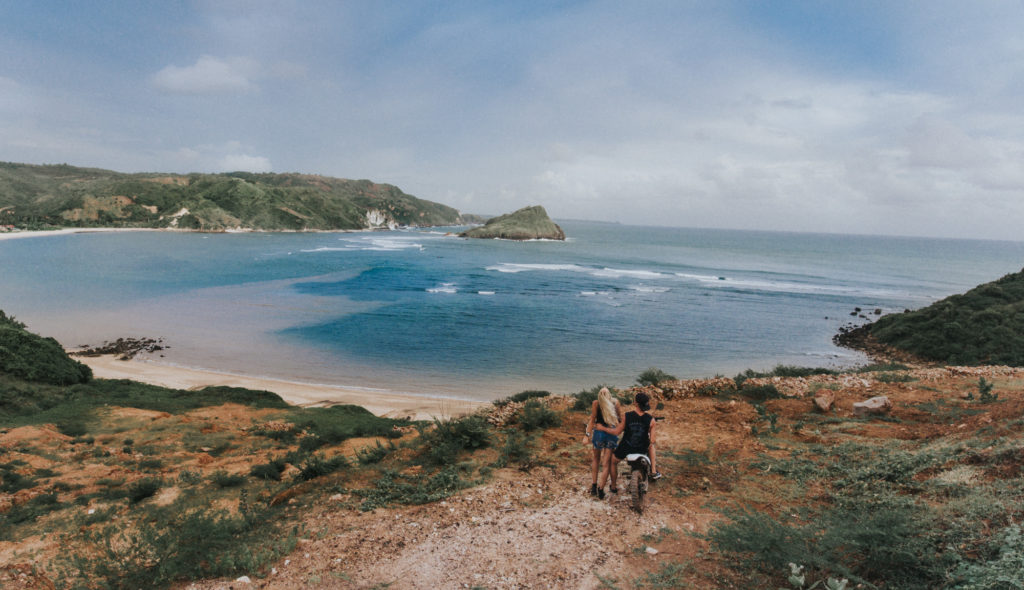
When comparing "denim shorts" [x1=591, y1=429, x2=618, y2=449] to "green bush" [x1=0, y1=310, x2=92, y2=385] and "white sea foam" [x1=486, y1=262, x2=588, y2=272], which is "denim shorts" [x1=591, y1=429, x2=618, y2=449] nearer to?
"green bush" [x1=0, y1=310, x2=92, y2=385]

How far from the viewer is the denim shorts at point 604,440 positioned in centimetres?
640

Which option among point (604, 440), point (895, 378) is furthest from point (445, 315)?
point (604, 440)

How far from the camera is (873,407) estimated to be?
980 cm

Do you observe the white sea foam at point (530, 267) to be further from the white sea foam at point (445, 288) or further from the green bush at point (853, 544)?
the green bush at point (853, 544)

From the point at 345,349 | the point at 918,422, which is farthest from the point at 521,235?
the point at 918,422

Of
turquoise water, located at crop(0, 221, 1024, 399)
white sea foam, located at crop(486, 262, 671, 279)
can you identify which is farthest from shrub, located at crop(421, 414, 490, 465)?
white sea foam, located at crop(486, 262, 671, 279)

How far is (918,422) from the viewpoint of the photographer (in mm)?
9102

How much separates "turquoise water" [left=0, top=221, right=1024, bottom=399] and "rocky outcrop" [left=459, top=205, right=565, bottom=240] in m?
64.7

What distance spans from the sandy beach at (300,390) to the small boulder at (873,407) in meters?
11.7

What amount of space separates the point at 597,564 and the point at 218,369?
76.4 ft

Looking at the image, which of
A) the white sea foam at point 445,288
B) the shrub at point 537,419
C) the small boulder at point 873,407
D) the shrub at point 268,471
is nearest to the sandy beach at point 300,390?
the shrub at point 537,419

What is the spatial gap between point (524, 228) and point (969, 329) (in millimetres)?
112338

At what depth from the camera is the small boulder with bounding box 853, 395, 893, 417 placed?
977cm

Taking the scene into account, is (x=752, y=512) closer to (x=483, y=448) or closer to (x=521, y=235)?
→ (x=483, y=448)
